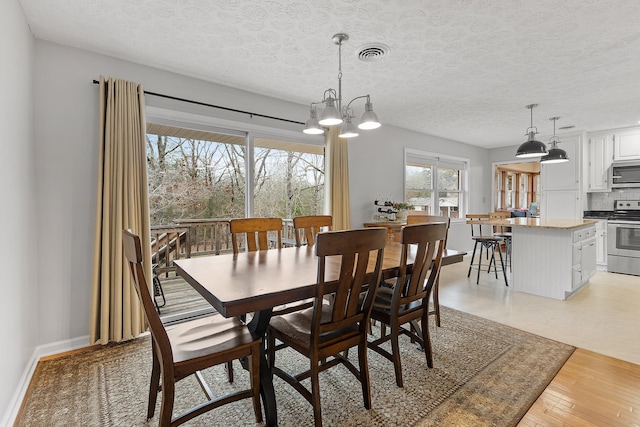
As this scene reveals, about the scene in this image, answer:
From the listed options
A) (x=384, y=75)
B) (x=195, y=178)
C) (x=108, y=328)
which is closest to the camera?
(x=108, y=328)

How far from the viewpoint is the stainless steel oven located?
470cm

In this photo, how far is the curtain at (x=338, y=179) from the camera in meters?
4.08

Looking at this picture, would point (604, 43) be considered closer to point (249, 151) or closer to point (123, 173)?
point (249, 151)

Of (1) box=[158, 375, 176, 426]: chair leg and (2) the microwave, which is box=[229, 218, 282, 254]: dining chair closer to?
(1) box=[158, 375, 176, 426]: chair leg

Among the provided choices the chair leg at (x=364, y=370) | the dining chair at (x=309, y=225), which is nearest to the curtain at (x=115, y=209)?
the dining chair at (x=309, y=225)

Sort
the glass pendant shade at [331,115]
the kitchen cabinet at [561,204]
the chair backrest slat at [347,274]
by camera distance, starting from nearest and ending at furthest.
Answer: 1. the chair backrest slat at [347,274]
2. the glass pendant shade at [331,115]
3. the kitchen cabinet at [561,204]

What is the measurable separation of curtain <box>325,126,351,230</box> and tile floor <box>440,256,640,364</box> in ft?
5.16

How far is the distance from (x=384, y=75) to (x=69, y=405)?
3491mm

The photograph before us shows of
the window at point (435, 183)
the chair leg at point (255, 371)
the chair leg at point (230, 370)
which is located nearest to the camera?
the chair leg at point (255, 371)

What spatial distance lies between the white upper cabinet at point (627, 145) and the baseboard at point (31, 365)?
769 cm

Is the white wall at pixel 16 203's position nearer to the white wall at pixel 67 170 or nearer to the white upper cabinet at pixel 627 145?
the white wall at pixel 67 170

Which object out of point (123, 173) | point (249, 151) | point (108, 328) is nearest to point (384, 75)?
point (249, 151)

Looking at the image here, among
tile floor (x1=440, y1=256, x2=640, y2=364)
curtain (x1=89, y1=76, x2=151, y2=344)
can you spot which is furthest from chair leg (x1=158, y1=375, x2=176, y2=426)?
tile floor (x1=440, y1=256, x2=640, y2=364)

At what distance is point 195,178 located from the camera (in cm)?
330
